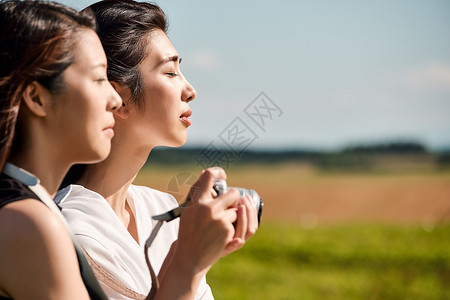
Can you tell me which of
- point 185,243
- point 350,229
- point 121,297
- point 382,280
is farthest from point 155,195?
point 350,229

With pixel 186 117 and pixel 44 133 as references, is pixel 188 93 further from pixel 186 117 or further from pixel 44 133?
pixel 44 133

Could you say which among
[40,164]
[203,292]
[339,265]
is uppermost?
[40,164]

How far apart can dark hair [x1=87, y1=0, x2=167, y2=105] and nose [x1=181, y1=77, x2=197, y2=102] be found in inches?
4.7

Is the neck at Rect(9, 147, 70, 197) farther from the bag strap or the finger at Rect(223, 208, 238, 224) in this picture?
the finger at Rect(223, 208, 238, 224)

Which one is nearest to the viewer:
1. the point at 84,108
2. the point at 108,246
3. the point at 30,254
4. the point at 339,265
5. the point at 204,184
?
the point at 30,254

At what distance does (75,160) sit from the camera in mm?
1177

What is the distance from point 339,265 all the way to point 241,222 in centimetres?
683

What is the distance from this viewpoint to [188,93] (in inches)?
62.3

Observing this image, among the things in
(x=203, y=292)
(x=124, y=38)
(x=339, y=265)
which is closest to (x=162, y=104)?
A: (x=124, y=38)

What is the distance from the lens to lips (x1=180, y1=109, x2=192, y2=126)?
1.57 m

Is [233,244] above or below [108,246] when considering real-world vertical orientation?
above

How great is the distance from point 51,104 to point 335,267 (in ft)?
23.3

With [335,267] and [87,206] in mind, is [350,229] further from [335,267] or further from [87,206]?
[87,206]

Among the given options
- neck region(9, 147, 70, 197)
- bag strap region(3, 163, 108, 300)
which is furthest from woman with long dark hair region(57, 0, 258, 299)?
neck region(9, 147, 70, 197)
